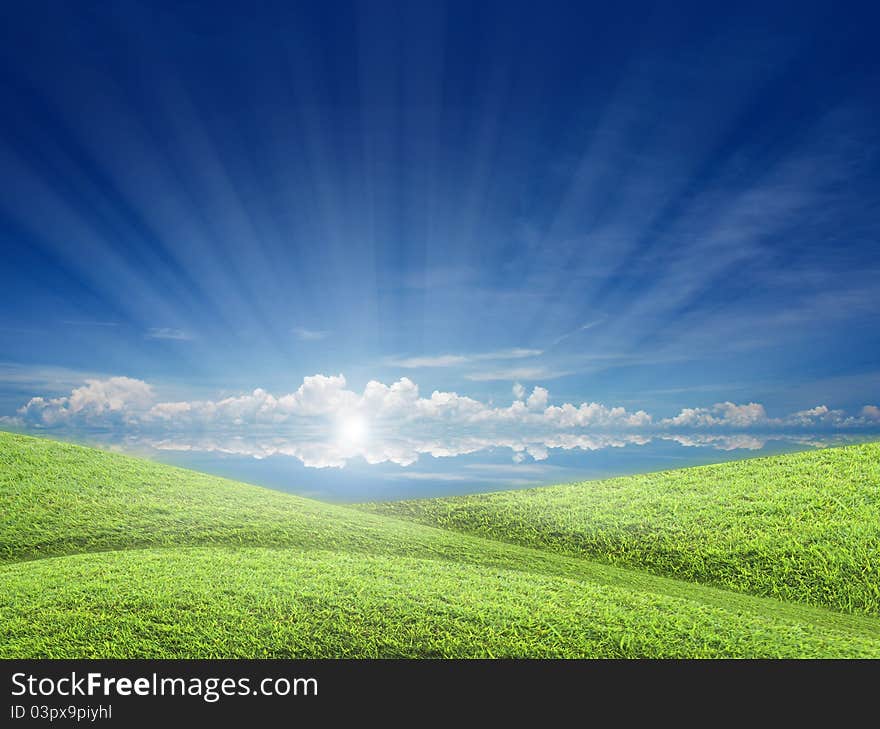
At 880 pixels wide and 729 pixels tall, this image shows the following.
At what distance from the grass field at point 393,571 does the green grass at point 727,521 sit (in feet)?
0.20

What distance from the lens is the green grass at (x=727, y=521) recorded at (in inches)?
469

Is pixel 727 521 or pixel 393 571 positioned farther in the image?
pixel 727 521

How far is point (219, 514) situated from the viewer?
46.4 feet

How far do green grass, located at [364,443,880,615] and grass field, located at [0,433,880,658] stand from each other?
6cm

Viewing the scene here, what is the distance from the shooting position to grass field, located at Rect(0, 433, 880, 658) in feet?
23.7

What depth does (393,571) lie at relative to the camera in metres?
9.85

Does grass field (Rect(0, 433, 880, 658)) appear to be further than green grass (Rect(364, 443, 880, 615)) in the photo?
No

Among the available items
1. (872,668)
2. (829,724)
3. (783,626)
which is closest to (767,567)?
(783,626)

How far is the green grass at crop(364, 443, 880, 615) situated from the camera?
1191 cm

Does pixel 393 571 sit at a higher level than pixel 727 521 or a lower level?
lower

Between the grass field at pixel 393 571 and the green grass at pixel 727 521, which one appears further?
the green grass at pixel 727 521

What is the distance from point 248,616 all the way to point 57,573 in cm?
404

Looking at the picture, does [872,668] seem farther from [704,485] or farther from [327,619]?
[704,485]

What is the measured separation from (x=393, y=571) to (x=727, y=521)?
7.89 m
